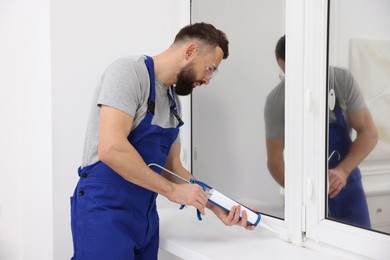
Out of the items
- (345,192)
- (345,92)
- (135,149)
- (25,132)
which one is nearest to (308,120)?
(345,92)

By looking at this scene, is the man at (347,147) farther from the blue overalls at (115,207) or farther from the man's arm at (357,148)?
the blue overalls at (115,207)

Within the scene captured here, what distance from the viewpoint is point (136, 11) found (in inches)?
82.2

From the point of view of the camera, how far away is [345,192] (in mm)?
1461

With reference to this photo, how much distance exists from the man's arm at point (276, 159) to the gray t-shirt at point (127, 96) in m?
0.44

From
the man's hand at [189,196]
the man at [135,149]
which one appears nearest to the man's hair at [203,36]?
the man at [135,149]

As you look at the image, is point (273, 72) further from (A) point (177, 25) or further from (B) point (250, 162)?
(A) point (177, 25)

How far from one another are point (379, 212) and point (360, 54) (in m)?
0.51

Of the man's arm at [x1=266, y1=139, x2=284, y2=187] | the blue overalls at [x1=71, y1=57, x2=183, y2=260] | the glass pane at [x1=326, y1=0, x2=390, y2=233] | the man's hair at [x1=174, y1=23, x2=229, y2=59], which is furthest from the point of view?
the man's arm at [x1=266, y1=139, x2=284, y2=187]

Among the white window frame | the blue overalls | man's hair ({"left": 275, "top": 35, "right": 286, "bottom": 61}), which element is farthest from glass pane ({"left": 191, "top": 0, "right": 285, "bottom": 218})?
the blue overalls

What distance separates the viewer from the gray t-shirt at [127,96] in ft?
4.41

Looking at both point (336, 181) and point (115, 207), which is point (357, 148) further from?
point (115, 207)

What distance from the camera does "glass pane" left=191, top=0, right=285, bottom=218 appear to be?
5.73 ft

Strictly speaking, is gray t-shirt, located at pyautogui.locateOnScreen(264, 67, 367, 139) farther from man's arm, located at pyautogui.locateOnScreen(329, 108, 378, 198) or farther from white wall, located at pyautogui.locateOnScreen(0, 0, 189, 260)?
white wall, located at pyautogui.locateOnScreen(0, 0, 189, 260)

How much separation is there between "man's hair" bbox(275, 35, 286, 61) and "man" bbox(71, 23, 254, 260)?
21 centimetres
